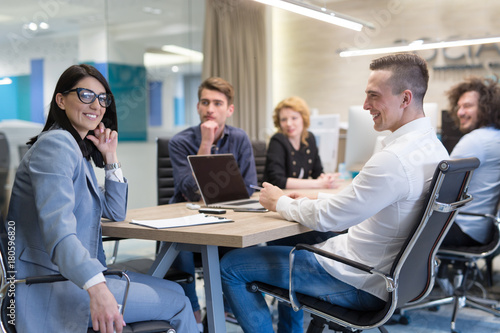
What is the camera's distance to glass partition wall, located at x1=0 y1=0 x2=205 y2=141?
4219 mm

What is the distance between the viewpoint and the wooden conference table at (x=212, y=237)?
175cm

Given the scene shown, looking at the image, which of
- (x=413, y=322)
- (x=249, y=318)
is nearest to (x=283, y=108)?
(x=413, y=322)

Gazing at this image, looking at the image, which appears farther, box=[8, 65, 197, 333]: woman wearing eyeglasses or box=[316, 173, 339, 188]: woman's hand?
box=[316, 173, 339, 188]: woman's hand

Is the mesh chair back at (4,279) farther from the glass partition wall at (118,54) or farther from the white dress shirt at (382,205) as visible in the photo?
the glass partition wall at (118,54)

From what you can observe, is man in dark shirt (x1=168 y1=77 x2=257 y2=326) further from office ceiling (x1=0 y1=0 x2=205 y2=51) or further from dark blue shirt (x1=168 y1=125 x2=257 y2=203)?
office ceiling (x1=0 y1=0 x2=205 y2=51)

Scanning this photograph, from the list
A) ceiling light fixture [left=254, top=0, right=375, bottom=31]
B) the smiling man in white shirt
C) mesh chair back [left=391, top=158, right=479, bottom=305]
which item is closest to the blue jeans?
the smiling man in white shirt

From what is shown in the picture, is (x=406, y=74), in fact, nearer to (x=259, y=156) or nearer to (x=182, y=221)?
(x=182, y=221)

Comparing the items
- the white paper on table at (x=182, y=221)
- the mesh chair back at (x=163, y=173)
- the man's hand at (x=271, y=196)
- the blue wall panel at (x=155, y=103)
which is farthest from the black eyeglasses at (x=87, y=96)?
the blue wall panel at (x=155, y=103)

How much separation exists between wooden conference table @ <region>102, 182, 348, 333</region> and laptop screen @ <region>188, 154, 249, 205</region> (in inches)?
15.0

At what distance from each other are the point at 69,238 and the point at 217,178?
118 centimetres

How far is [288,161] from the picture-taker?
11.8 ft

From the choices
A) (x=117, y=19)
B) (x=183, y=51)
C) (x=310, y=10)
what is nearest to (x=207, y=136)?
(x=310, y=10)

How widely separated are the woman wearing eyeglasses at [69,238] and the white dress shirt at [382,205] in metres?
0.59

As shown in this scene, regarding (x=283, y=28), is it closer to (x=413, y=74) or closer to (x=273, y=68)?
(x=273, y=68)
